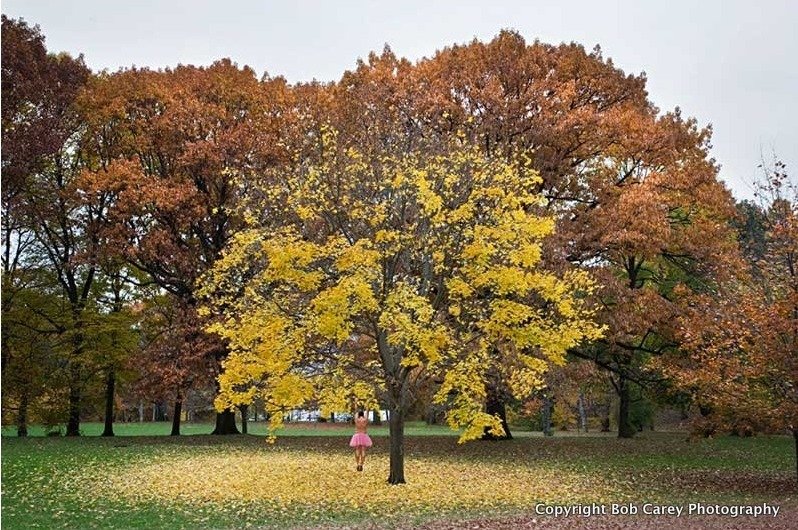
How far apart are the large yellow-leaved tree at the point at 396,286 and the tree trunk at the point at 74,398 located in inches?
707

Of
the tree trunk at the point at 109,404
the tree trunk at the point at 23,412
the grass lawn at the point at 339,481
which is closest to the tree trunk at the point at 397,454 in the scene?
the grass lawn at the point at 339,481

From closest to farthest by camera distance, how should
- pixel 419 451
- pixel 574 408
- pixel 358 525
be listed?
pixel 358 525 → pixel 419 451 → pixel 574 408

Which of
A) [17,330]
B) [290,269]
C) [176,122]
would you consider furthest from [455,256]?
[17,330]

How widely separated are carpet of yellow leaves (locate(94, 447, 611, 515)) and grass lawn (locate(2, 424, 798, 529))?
1.0 inches

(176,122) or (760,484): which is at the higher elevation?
(176,122)

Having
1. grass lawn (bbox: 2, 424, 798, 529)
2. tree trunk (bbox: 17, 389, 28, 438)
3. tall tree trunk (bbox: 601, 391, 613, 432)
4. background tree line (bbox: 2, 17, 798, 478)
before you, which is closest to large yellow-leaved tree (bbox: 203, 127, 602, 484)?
background tree line (bbox: 2, 17, 798, 478)

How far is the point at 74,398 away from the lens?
109 ft

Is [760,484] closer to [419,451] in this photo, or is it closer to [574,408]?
[419,451]

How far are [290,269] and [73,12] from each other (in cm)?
1360

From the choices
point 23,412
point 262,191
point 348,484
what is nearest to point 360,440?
point 348,484

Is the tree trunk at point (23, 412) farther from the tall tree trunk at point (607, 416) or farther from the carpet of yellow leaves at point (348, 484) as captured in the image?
the tall tree trunk at point (607, 416)

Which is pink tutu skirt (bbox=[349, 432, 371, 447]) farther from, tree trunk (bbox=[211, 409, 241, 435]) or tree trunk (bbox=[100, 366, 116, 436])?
tree trunk (bbox=[100, 366, 116, 436])

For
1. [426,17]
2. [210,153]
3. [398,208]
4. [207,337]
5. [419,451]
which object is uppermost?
[426,17]

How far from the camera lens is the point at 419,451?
25062 mm
